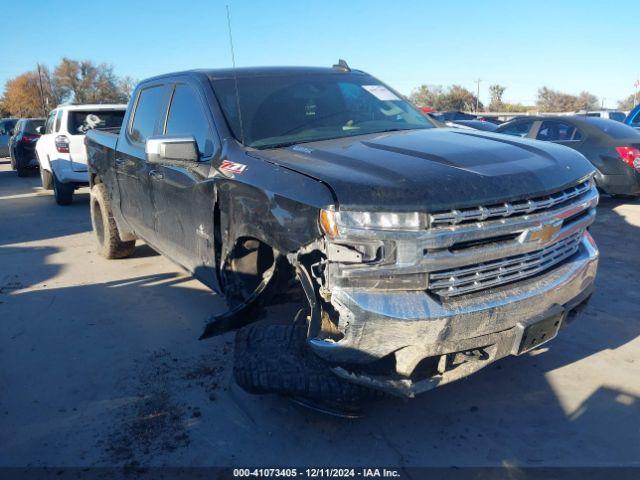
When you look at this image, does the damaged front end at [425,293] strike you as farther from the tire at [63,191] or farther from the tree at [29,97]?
the tree at [29,97]

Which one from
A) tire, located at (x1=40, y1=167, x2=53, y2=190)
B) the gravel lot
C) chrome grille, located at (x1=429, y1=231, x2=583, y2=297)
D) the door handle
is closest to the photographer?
chrome grille, located at (x1=429, y1=231, x2=583, y2=297)

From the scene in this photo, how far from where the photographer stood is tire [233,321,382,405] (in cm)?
285

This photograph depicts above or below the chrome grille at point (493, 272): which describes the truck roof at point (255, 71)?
above

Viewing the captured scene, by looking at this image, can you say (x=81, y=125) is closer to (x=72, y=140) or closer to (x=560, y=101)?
(x=72, y=140)

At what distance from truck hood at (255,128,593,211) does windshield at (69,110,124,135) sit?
778 centimetres

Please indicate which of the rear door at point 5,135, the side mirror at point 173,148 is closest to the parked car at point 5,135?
the rear door at point 5,135

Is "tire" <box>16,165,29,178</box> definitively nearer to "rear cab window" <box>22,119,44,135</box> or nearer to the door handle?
"rear cab window" <box>22,119,44,135</box>

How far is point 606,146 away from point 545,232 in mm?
7090

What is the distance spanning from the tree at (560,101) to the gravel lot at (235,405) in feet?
170

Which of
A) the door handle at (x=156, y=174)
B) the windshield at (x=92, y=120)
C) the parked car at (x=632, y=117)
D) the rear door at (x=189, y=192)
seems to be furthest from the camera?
the parked car at (x=632, y=117)

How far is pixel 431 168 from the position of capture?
2895 millimetres

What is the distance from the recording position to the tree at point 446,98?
52188 millimetres

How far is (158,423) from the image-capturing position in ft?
10.7

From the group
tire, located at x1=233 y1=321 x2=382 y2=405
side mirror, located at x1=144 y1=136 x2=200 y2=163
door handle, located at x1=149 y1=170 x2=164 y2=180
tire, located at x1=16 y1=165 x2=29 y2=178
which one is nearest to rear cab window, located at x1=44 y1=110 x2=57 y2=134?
tire, located at x1=16 y1=165 x2=29 y2=178
